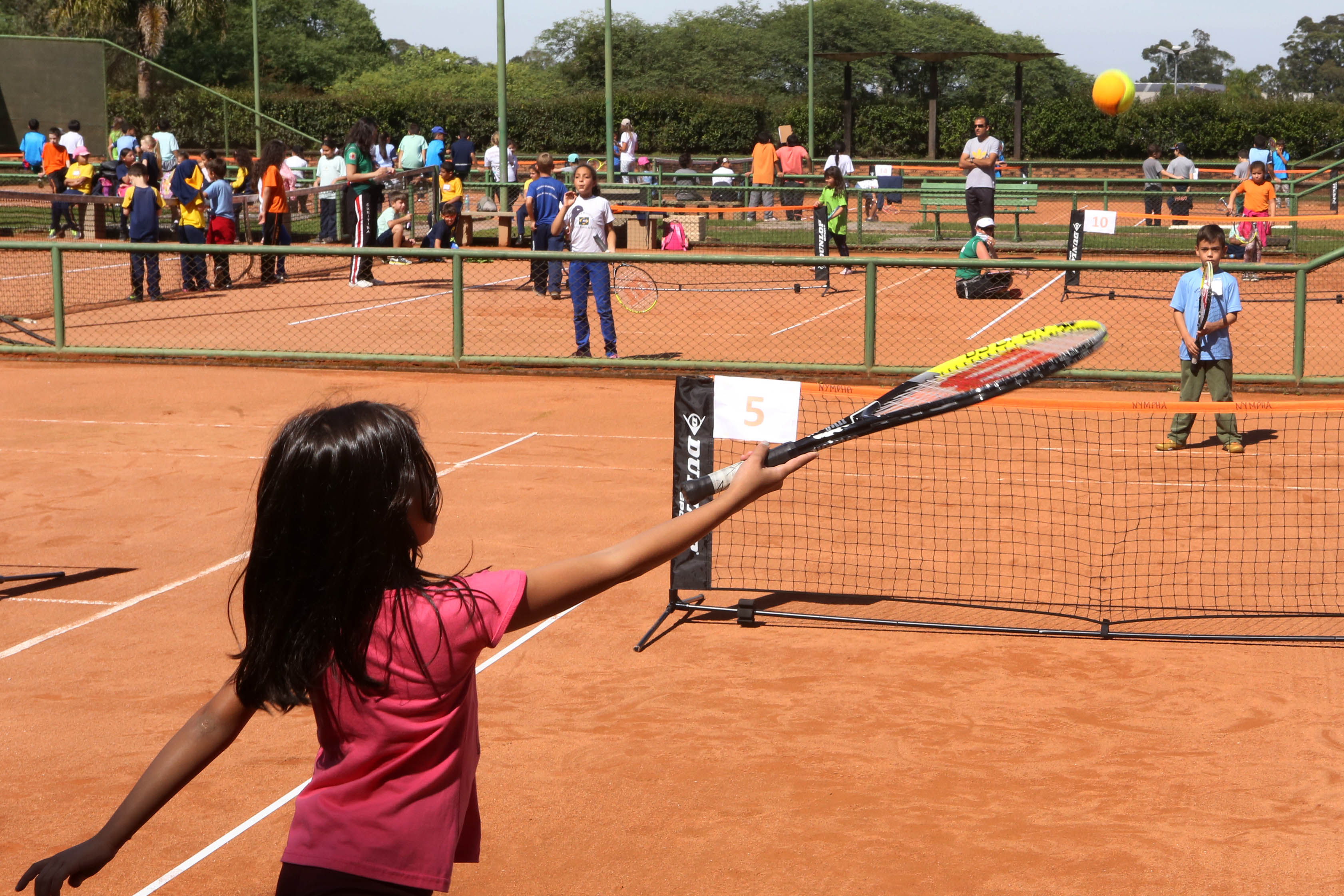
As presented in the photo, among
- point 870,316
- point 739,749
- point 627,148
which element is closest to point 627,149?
point 627,148

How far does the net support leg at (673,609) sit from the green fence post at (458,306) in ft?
25.1

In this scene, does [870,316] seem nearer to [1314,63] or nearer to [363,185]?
[363,185]

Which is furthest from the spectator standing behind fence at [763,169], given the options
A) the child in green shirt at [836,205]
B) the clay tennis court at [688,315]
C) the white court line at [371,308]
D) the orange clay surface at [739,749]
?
the orange clay surface at [739,749]

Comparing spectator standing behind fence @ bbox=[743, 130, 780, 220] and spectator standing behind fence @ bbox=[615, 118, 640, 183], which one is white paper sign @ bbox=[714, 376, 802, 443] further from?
spectator standing behind fence @ bbox=[615, 118, 640, 183]

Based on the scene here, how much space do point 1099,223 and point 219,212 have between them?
13306 millimetres

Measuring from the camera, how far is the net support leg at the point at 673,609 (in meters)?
6.85

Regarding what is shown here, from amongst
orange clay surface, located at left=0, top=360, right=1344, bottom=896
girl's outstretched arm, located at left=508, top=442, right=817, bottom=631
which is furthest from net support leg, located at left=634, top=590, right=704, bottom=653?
girl's outstretched arm, located at left=508, top=442, right=817, bottom=631

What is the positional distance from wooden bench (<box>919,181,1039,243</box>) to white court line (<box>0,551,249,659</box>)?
1961 centimetres

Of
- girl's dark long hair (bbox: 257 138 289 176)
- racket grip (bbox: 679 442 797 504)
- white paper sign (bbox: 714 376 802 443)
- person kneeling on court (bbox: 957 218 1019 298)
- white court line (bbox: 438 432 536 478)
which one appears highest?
girl's dark long hair (bbox: 257 138 289 176)

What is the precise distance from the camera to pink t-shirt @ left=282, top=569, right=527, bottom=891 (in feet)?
7.61

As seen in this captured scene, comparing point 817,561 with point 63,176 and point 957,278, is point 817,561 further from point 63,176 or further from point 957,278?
point 63,176

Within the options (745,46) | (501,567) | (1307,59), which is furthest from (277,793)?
(1307,59)

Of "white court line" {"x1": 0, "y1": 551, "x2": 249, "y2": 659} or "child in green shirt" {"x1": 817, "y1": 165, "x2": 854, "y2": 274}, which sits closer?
"white court line" {"x1": 0, "y1": 551, "x2": 249, "y2": 659}

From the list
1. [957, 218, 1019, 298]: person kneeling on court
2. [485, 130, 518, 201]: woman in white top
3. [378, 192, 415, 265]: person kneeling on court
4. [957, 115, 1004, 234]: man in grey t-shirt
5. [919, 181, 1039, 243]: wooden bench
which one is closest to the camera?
[957, 218, 1019, 298]: person kneeling on court
